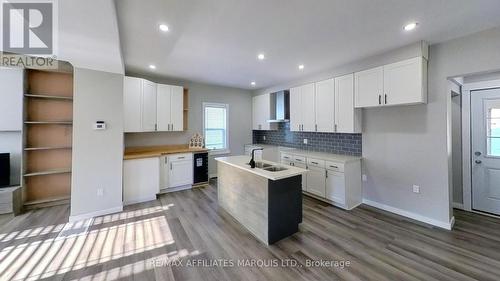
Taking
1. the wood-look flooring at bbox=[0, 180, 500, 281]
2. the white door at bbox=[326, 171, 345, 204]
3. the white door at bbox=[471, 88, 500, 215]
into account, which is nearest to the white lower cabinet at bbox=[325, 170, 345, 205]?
the white door at bbox=[326, 171, 345, 204]

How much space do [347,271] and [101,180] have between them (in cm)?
378

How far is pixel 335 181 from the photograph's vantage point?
365 cm

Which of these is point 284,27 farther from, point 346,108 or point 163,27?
point 346,108

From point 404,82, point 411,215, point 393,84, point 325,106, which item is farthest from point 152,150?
point 411,215

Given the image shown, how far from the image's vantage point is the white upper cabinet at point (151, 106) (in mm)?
4090

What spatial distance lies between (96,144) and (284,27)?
339 centimetres


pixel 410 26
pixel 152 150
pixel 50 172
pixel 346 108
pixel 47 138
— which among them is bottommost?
pixel 50 172

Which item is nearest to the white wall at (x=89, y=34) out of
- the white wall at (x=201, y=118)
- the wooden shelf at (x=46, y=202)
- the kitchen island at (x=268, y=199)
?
the white wall at (x=201, y=118)

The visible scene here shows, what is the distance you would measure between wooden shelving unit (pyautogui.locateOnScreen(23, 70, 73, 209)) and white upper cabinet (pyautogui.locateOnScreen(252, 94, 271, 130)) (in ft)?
14.2

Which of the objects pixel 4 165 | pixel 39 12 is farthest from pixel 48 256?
pixel 39 12

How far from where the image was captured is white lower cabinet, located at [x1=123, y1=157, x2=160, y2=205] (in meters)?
3.81

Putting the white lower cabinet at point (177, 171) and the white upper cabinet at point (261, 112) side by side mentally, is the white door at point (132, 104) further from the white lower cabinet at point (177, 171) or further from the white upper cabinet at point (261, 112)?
the white upper cabinet at point (261, 112)

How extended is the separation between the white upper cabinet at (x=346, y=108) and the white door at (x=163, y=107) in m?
3.68

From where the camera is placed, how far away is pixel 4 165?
3383 mm
